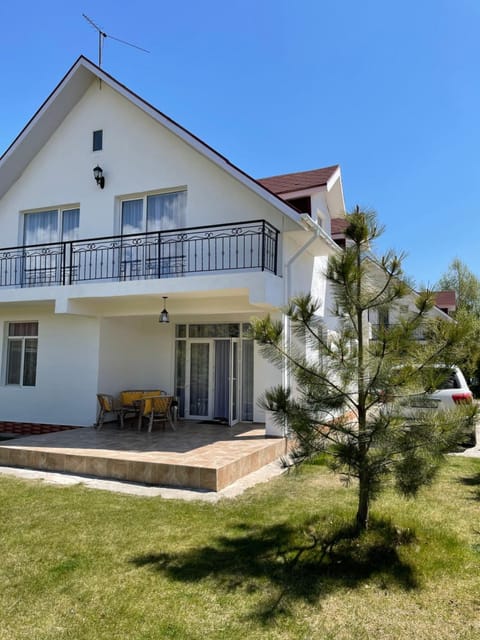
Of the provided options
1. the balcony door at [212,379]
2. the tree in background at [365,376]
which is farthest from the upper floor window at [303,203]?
the tree in background at [365,376]

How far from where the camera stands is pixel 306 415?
459cm

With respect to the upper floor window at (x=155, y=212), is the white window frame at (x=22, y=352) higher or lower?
lower

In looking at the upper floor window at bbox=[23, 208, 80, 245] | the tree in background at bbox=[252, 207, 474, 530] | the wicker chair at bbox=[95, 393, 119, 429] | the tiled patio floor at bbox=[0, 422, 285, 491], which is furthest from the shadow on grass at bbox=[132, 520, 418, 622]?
the upper floor window at bbox=[23, 208, 80, 245]

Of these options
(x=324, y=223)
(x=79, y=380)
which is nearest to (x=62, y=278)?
(x=79, y=380)

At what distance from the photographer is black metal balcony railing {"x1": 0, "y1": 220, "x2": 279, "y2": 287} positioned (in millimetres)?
10164

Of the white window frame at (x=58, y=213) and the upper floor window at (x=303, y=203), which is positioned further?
the white window frame at (x=58, y=213)

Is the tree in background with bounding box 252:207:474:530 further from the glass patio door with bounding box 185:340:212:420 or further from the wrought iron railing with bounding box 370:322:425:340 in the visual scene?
the glass patio door with bounding box 185:340:212:420

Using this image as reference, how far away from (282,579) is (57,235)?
37.7ft

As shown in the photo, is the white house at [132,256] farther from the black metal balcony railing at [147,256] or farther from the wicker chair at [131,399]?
the wicker chair at [131,399]

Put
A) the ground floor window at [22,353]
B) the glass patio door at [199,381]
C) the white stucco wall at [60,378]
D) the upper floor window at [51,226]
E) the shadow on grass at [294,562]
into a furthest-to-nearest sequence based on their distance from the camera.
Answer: the glass patio door at [199,381], the ground floor window at [22,353], the upper floor window at [51,226], the white stucco wall at [60,378], the shadow on grass at [294,562]

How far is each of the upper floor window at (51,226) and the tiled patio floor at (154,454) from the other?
18.5 feet

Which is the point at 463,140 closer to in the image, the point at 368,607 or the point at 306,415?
the point at 306,415

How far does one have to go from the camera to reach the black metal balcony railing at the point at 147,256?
1016 centimetres

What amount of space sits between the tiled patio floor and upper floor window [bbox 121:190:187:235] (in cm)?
527
